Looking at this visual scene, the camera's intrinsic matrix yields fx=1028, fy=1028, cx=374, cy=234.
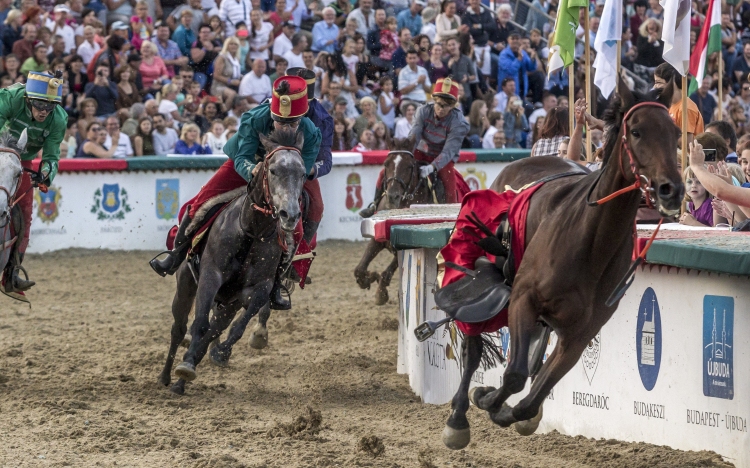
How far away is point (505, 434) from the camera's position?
6641 mm

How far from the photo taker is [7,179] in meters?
7.37

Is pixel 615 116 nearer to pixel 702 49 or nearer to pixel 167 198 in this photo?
pixel 702 49

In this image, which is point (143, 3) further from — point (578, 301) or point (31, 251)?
point (578, 301)

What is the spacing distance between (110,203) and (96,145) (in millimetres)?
905

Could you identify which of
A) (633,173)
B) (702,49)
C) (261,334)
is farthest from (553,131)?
(633,173)

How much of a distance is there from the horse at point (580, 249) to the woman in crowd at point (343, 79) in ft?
→ 42.1

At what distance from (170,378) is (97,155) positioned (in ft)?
26.6

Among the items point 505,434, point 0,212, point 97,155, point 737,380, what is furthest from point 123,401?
point 97,155

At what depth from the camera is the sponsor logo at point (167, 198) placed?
611 inches

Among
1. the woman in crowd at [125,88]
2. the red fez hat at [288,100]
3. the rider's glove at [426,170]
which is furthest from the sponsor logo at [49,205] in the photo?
the red fez hat at [288,100]

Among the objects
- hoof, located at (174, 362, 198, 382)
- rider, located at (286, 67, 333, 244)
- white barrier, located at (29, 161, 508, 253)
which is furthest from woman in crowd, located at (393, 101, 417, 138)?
hoof, located at (174, 362, 198, 382)

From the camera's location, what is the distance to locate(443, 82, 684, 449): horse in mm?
4602

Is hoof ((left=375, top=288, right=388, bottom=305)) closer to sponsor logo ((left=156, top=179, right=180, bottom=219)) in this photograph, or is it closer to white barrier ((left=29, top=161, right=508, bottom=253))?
white barrier ((left=29, top=161, right=508, bottom=253))

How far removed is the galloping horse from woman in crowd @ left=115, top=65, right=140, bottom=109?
8.73 m
